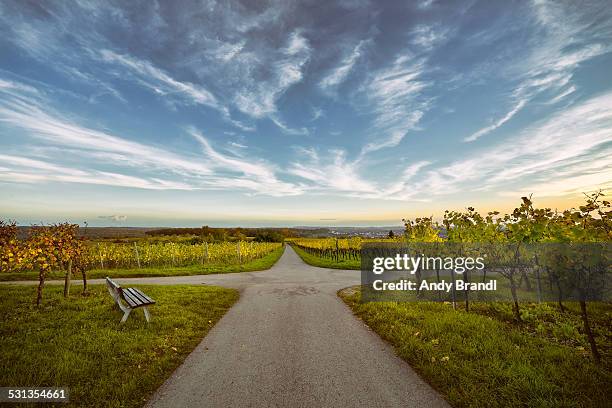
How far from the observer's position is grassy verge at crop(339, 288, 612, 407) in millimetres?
4091

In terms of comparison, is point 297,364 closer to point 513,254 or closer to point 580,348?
point 580,348

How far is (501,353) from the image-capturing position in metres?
5.36

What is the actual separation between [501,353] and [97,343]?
7.82 metres

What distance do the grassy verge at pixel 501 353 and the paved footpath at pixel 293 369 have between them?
385 mm

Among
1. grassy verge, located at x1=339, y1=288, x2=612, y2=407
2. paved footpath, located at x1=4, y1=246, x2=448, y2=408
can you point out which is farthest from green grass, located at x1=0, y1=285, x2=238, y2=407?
grassy verge, located at x1=339, y1=288, x2=612, y2=407

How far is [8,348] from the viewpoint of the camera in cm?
566

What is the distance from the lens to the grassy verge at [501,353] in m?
4.09

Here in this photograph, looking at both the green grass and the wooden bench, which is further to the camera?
the wooden bench

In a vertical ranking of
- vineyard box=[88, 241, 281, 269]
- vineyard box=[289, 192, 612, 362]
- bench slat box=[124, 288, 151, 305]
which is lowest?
vineyard box=[88, 241, 281, 269]

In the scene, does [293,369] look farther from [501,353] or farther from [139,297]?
[139,297]

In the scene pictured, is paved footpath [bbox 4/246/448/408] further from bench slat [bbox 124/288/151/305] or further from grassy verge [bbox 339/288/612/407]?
bench slat [bbox 124/288/151/305]

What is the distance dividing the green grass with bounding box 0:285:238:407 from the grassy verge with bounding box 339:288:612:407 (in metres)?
4.41

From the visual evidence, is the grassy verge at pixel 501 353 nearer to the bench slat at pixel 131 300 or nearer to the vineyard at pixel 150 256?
the bench slat at pixel 131 300

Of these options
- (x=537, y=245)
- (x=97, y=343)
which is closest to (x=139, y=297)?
(x=97, y=343)
